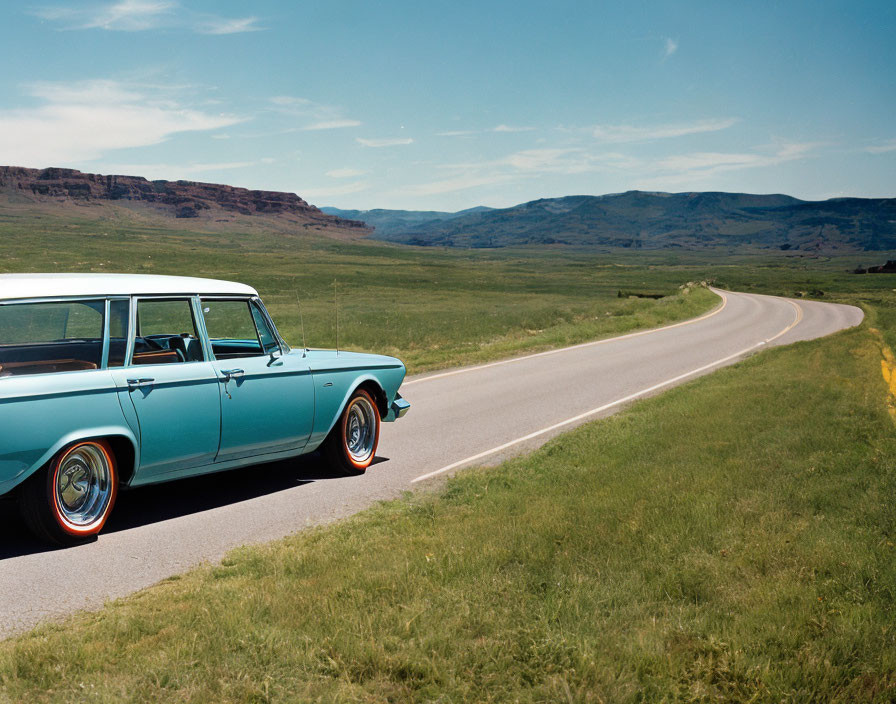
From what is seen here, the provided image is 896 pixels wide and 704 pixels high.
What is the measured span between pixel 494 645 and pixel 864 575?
2328mm

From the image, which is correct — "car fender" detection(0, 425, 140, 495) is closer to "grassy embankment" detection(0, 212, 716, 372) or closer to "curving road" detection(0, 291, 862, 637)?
"curving road" detection(0, 291, 862, 637)

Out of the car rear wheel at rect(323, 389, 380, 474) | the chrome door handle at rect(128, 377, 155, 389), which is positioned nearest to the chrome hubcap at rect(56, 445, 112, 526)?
the chrome door handle at rect(128, 377, 155, 389)

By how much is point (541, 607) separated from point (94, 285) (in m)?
4.07

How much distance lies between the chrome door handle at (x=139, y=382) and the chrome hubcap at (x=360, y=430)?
2442mm

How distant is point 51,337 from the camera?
6.36 metres

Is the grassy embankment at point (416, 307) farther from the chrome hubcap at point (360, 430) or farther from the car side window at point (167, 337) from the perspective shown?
the car side window at point (167, 337)

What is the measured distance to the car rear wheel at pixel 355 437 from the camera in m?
8.12

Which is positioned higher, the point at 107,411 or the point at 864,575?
the point at 107,411

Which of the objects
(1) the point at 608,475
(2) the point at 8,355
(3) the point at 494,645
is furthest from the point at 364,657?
(1) the point at 608,475

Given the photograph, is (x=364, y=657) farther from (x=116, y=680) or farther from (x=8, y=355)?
(x=8, y=355)

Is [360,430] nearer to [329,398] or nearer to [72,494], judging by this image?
[329,398]

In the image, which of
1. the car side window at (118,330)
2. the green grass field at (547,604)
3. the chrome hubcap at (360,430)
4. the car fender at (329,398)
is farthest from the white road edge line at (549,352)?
the car side window at (118,330)


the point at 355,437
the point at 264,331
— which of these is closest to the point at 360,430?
the point at 355,437

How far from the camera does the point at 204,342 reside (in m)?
6.79
